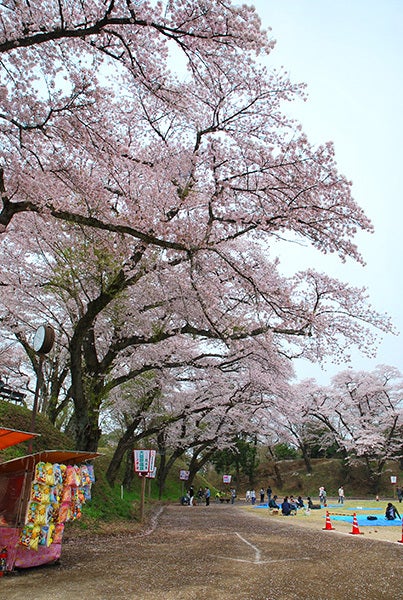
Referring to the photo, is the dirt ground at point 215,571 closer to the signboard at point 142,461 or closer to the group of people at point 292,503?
the signboard at point 142,461

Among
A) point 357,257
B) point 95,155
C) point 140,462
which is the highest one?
point 95,155

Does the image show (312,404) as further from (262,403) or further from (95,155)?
(95,155)

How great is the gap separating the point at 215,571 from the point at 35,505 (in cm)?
260

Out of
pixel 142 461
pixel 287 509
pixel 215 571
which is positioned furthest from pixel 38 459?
pixel 287 509

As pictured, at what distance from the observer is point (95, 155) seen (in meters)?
7.41

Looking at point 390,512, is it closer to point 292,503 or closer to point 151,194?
point 292,503

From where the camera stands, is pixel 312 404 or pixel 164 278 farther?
pixel 312 404

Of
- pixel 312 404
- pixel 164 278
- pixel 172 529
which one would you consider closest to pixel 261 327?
pixel 164 278

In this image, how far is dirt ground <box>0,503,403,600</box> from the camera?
16.8 ft

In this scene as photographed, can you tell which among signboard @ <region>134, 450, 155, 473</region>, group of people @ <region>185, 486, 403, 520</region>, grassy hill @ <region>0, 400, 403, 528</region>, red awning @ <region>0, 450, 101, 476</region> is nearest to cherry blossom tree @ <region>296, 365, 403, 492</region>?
grassy hill @ <region>0, 400, 403, 528</region>

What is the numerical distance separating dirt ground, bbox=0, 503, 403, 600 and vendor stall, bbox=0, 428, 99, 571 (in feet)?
0.80

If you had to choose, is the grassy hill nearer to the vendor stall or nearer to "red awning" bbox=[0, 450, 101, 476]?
"red awning" bbox=[0, 450, 101, 476]

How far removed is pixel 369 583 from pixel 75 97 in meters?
7.67

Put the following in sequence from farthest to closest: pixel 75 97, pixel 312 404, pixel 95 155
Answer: pixel 312 404
pixel 95 155
pixel 75 97
